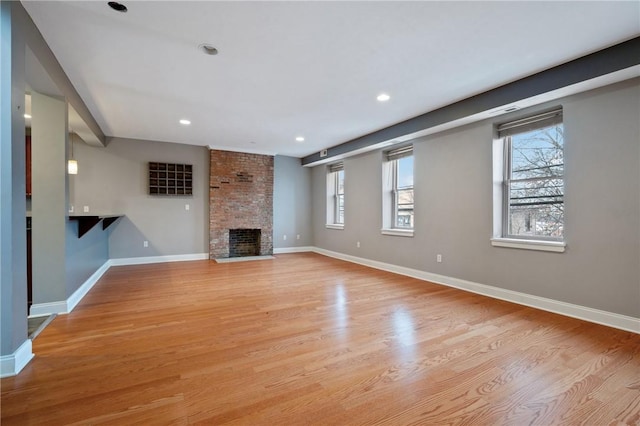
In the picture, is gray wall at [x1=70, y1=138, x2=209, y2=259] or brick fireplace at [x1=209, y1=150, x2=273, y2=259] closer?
gray wall at [x1=70, y1=138, x2=209, y2=259]

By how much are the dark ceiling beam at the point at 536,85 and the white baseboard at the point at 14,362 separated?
15.8 ft

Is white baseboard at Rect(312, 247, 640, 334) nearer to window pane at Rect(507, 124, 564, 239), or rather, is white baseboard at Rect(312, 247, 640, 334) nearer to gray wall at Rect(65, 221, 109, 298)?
window pane at Rect(507, 124, 564, 239)

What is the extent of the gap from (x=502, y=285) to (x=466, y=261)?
0.54m

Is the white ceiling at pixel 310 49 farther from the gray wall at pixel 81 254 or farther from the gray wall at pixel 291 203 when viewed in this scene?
the gray wall at pixel 291 203

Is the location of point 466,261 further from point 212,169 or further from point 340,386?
point 212,169

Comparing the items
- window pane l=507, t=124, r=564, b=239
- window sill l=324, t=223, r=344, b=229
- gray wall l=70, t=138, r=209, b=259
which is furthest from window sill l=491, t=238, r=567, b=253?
gray wall l=70, t=138, r=209, b=259

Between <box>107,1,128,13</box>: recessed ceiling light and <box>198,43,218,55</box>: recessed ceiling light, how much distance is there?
1.93ft

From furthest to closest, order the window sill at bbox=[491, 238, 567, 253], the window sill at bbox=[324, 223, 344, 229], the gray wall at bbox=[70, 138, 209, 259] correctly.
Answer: the window sill at bbox=[324, 223, 344, 229]
the gray wall at bbox=[70, 138, 209, 259]
the window sill at bbox=[491, 238, 567, 253]

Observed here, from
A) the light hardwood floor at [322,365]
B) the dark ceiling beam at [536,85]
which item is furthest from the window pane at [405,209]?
the light hardwood floor at [322,365]

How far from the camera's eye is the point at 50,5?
209 centimetres

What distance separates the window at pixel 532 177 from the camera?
10.9ft

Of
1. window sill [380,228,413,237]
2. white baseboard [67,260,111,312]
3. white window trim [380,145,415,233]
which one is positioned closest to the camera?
white baseboard [67,260,111,312]

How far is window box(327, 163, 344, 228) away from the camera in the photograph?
7.36 metres

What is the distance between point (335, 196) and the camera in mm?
7570
